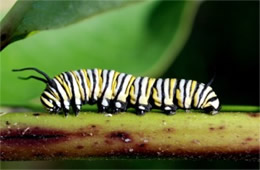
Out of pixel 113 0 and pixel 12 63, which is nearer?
pixel 113 0


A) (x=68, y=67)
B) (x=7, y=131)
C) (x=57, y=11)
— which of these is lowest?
(x=7, y=131)

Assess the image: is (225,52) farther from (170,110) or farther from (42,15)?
(42,15)

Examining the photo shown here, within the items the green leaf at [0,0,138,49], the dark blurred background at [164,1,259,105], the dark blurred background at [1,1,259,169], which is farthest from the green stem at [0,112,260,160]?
the dark blurred background at [164,1,259,105]

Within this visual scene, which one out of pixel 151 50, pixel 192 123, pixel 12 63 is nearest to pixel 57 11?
pixel 192 123

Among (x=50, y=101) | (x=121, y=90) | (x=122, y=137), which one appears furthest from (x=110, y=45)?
(x=122, y=137)

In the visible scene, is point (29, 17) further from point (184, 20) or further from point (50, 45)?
point (184, 20)

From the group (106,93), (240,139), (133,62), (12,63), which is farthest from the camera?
(133,62)
